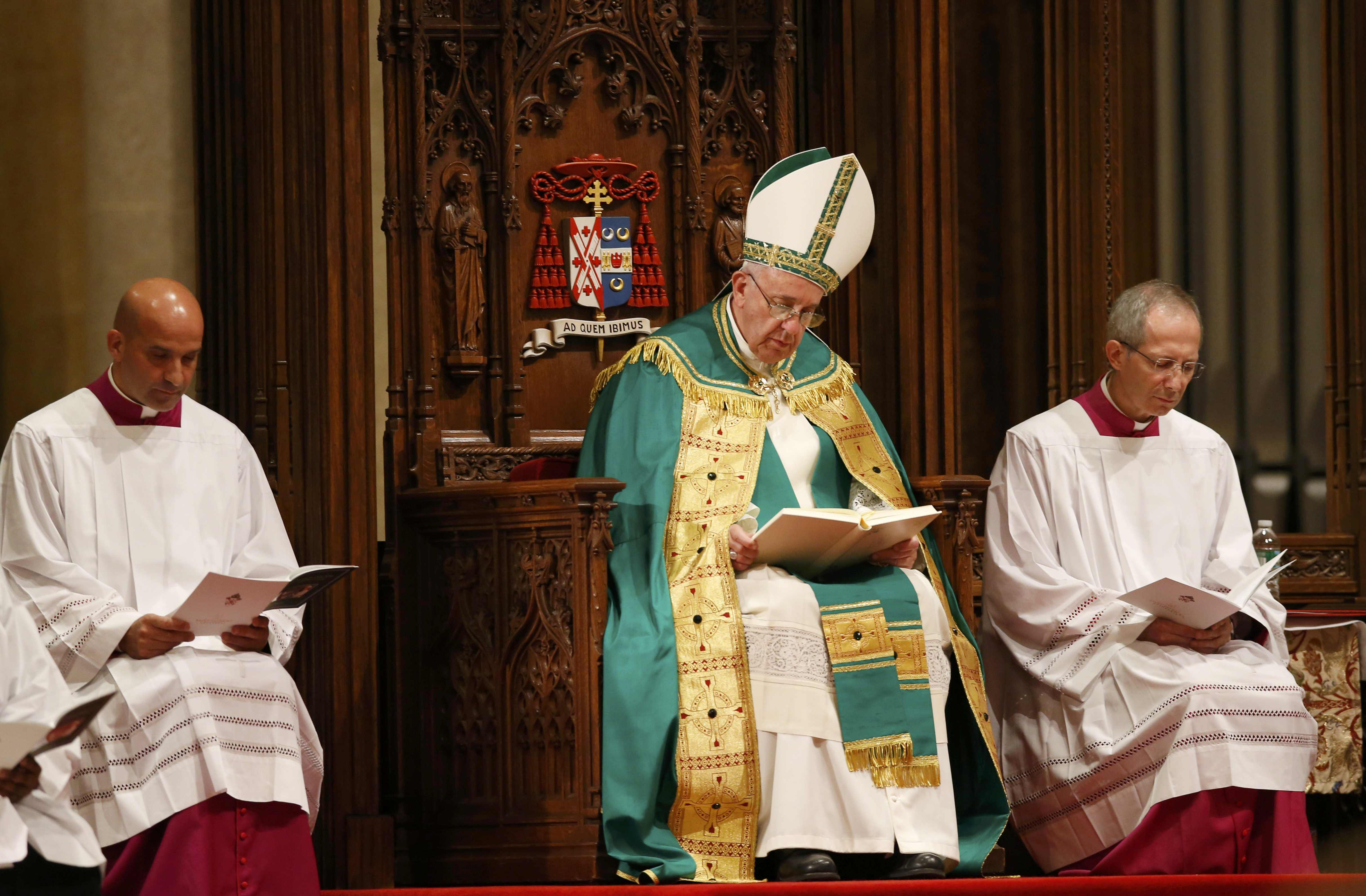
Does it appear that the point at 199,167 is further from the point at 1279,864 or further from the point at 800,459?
the point at 1279,864

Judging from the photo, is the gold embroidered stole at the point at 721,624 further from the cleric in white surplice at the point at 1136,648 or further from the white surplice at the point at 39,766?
the white surplice at the point at 39,766

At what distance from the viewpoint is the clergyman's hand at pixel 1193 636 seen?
197 inches

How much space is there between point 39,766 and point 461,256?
280 cm

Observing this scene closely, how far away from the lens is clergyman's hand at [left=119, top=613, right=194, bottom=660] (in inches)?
166

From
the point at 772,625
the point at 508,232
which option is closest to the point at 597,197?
the point at 508,232

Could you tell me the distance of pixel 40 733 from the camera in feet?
11.2

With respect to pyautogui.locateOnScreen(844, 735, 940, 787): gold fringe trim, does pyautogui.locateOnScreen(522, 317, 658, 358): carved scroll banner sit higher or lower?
higher

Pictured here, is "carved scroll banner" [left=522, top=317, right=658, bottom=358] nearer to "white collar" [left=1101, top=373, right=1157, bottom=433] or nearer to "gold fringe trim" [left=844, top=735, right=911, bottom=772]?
"white collar" [left=1101, top=373, right=1157, bottom=433]

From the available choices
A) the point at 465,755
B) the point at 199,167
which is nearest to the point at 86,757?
the point at 465,755

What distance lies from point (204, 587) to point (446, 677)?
1.23 m

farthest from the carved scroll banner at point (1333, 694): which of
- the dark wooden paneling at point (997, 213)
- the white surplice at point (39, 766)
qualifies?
the white surplice at point (39, 766)

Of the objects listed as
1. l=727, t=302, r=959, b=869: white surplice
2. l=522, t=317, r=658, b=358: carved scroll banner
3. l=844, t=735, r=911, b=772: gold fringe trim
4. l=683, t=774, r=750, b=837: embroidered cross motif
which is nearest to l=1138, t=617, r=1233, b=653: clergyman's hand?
l=727, t=302, r=959, b=869: white surplice

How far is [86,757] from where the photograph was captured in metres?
4.15

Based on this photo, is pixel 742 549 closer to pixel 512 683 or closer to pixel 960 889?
pixel 512 683
